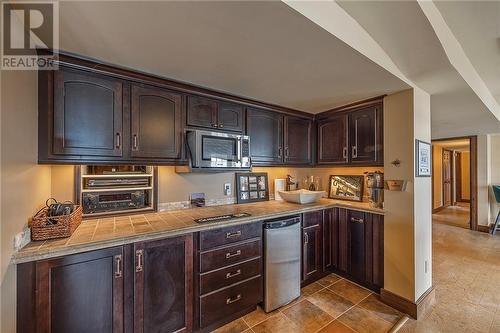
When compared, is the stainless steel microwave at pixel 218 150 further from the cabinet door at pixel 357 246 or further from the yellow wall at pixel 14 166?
the cabinet door at pixel 357 246

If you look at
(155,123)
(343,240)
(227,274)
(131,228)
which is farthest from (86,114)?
(343,240)

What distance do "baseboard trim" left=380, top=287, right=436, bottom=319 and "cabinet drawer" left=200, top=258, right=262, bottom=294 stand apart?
4.52 ft

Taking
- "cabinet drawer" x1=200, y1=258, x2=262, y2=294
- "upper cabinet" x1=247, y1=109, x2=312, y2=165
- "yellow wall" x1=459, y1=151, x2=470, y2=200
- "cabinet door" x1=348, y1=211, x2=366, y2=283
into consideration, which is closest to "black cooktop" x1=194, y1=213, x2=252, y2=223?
"cabinet drawer" x1=200, y1=258, x2=262, y2=294

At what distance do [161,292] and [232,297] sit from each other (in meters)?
A: 0.63

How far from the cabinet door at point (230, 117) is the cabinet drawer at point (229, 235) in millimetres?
1078

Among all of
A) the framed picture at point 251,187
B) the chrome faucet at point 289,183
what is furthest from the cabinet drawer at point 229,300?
the chrome faucet at point 289,183

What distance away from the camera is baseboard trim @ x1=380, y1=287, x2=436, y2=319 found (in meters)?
2.01

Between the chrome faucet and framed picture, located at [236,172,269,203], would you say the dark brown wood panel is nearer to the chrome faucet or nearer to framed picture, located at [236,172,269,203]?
the chrome faucet

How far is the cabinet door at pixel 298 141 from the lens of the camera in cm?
290

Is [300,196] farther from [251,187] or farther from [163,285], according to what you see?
[163,285]

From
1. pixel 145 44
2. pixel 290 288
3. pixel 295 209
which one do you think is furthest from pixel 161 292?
pixel 145 44

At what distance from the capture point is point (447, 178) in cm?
709

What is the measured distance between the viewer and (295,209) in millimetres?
2320

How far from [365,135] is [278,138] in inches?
40.8
